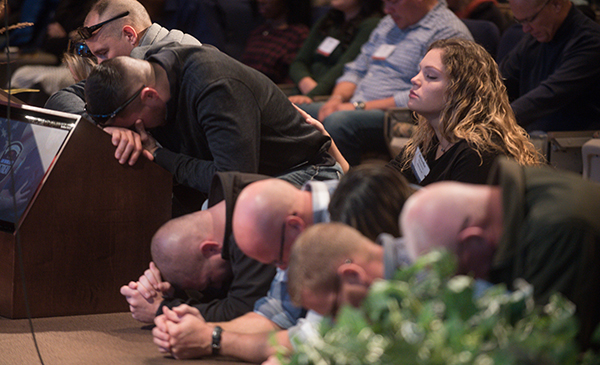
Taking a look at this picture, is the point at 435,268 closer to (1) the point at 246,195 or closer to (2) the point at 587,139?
(1) the point at 246,195

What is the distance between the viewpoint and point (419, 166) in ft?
7.83

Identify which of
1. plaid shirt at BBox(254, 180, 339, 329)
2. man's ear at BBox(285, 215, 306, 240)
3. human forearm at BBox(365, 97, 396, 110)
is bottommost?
human forearm at BBox(365, 97, 396, 110)

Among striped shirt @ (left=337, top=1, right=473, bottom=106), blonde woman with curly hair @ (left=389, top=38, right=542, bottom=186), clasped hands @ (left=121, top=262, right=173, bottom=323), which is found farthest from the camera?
striped shirt @ (left=337, top=1, right=473, bottom=106)

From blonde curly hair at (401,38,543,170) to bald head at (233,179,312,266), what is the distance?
2.81ft

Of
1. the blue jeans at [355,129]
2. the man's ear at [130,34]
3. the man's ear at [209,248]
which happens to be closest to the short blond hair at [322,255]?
the man's ear at [209,248]

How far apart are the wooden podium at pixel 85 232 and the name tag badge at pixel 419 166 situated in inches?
33.2

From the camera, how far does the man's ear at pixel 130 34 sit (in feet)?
8.82

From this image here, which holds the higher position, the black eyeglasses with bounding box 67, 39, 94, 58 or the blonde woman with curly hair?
the black eyeglasses with bounding box 67, 39, 94, 58

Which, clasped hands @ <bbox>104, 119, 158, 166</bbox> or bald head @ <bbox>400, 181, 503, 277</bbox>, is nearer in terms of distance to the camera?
bald head @ <bbox>400, 181, 503, 277</bbox>

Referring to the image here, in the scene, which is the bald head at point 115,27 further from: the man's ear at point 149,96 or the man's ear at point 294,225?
the man's ear at point 294,225

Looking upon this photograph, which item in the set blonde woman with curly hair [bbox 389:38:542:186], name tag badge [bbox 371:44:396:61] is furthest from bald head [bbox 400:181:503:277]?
name tag badge [bbox 371:44:396:61]

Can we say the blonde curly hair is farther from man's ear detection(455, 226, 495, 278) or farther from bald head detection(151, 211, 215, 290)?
man's ear detection(455, 226, 495, 278)

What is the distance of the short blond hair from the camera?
1320mm

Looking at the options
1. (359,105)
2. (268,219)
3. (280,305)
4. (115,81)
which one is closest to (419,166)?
(280,305)
